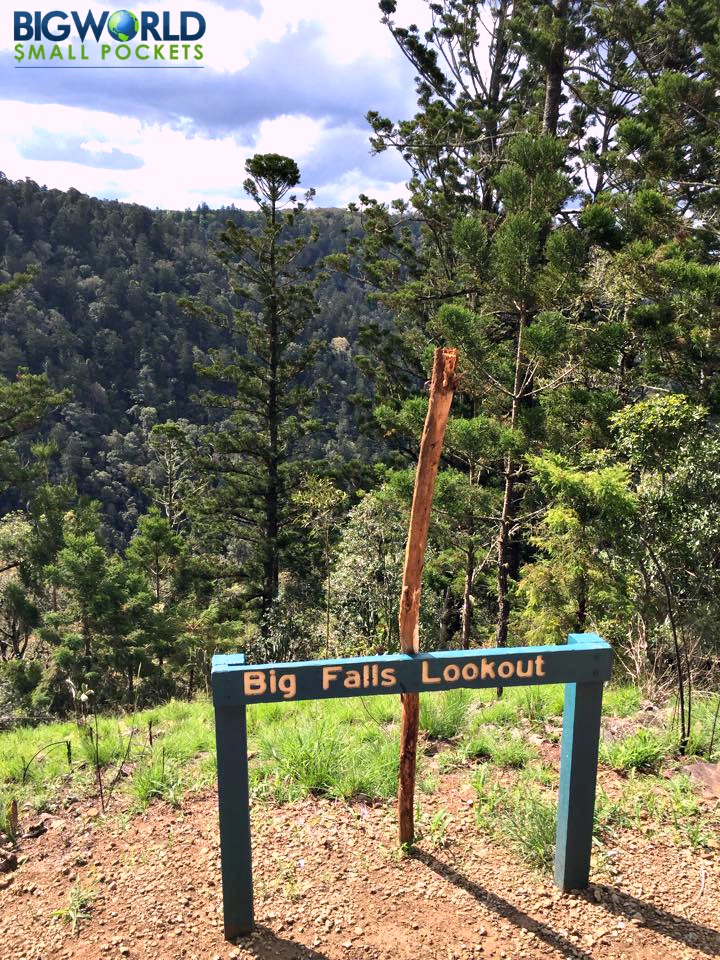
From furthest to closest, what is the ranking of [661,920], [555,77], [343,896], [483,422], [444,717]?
[555,77]
[483,422]
[444,717]
[343,896]
[661,920]

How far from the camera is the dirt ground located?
2490mm

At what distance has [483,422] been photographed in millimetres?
9039

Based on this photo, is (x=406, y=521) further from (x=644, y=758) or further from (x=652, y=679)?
(x=644, y=758)

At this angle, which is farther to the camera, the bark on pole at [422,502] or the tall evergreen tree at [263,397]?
the tall evergreen tree at [263,397]

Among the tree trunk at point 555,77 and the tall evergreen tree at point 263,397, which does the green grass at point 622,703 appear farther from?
the tall evergreen tree at point 263,397

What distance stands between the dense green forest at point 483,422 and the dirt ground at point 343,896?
1.31 meters

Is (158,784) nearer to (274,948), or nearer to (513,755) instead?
(274,948)

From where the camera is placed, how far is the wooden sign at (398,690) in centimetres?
237

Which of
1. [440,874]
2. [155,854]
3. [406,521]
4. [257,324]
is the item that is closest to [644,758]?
[440,874]

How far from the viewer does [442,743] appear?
13.0 feet

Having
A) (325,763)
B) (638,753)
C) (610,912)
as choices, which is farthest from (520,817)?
(325,763)

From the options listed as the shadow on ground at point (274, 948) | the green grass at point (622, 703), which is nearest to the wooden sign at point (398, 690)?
the shadow on ground at point (274, 948)

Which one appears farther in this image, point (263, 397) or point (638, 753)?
point (263, 397)

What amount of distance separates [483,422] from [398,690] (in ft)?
22.8
